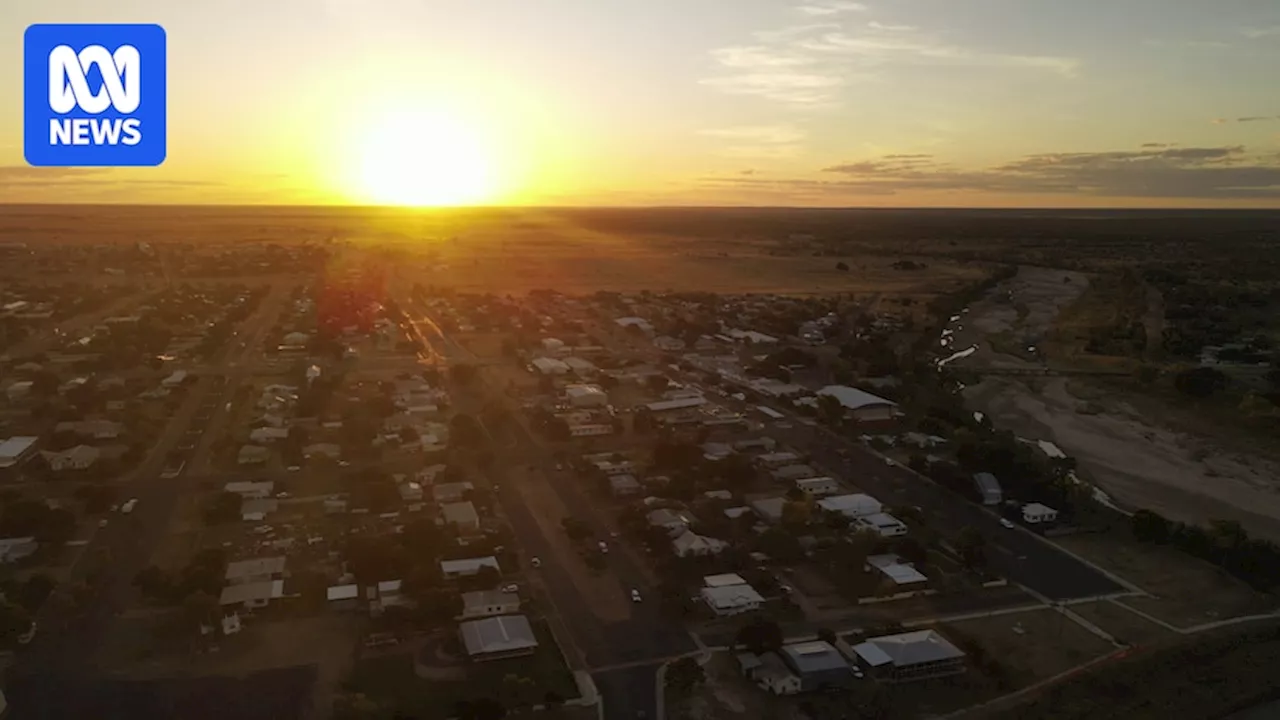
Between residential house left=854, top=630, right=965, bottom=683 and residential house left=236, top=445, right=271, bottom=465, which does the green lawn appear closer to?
residential house left=854, top=630, right=965, bottom=683

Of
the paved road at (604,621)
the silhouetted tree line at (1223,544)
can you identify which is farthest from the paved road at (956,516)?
the paved road at (604,621)

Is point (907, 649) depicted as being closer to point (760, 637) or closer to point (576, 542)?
point (760, 637)

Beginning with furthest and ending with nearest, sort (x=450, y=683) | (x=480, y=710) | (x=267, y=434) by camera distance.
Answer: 1. (x=267, y=434)
2. (x=450, y=683)
3. (x=480, y=710)

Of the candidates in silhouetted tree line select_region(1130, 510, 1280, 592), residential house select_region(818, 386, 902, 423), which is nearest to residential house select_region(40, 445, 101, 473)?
residential house select_region(818, 386, 902, 423)

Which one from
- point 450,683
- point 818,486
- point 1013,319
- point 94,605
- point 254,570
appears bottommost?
point 450,683

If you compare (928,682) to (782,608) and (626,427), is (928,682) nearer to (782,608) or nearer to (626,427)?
(782,608)

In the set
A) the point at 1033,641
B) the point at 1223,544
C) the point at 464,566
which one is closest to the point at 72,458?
the point at 464,566

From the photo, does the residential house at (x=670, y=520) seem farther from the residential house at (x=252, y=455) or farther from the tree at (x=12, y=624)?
the tree at (x=12, y=624)
